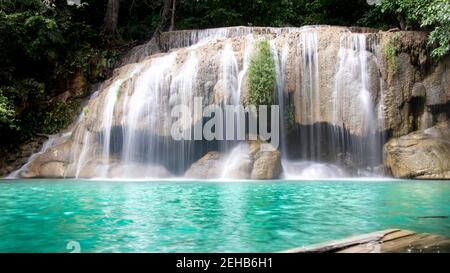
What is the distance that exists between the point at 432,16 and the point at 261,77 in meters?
5.19

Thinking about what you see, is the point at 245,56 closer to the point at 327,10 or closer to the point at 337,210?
the point at 337,210

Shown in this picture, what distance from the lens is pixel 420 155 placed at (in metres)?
11.9

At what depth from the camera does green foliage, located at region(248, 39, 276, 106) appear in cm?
1287

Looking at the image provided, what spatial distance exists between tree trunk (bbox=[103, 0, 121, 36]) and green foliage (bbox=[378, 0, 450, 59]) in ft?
38.1

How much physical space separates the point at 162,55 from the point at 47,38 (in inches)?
175

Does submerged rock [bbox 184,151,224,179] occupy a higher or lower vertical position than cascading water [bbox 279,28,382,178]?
lower

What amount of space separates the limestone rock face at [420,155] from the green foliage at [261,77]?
3858 millimetres

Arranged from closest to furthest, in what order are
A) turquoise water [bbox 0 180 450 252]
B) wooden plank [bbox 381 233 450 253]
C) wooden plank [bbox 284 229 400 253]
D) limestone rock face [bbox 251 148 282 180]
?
wooden plank [bbox 284 229 400 253]
wooden plank [bbox 381 233 450 253]
turquoise water [bbox 0 180 450 252]
limestone rock face [bbox 251 148 282 180]

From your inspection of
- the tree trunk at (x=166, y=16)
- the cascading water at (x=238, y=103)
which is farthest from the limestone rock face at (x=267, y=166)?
the tree trunk at (x=166, y=16)

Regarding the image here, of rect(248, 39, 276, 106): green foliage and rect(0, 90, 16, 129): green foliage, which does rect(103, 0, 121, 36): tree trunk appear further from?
rect(248, 39, 276, 106): green foliage
